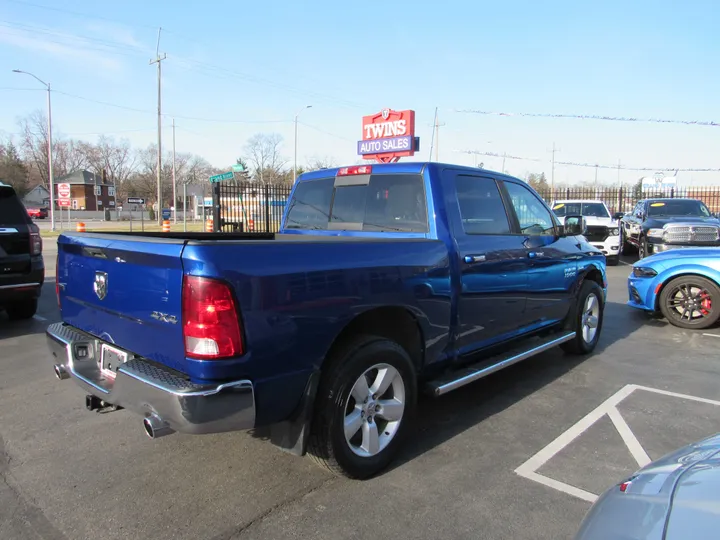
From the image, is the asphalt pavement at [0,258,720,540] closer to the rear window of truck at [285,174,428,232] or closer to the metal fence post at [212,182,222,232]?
the rear window of truck at [285,174,428,232]

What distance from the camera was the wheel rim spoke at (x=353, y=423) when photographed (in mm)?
2916

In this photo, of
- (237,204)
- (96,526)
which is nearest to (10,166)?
(237,204)

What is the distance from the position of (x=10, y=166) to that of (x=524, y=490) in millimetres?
92063

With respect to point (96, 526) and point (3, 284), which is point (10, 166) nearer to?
point (3, 284)

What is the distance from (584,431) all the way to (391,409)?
1.62 meters

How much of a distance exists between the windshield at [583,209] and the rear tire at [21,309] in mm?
14015

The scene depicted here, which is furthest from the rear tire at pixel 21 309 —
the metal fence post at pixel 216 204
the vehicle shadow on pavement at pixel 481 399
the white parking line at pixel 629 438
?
the metal fence post at pixel 216 204

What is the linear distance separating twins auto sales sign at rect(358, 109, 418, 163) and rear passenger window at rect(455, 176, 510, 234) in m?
21.0

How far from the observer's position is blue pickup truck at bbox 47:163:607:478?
239 cm

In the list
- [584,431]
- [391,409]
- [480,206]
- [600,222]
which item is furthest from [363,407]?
[600,222]

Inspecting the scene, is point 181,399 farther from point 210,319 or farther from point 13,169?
point 13,169

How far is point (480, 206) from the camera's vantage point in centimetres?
415

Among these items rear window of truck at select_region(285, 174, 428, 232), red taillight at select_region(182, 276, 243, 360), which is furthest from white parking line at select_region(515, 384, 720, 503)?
red taillight at select_region(182, 276, 243, 360)

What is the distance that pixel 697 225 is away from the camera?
11.6m
